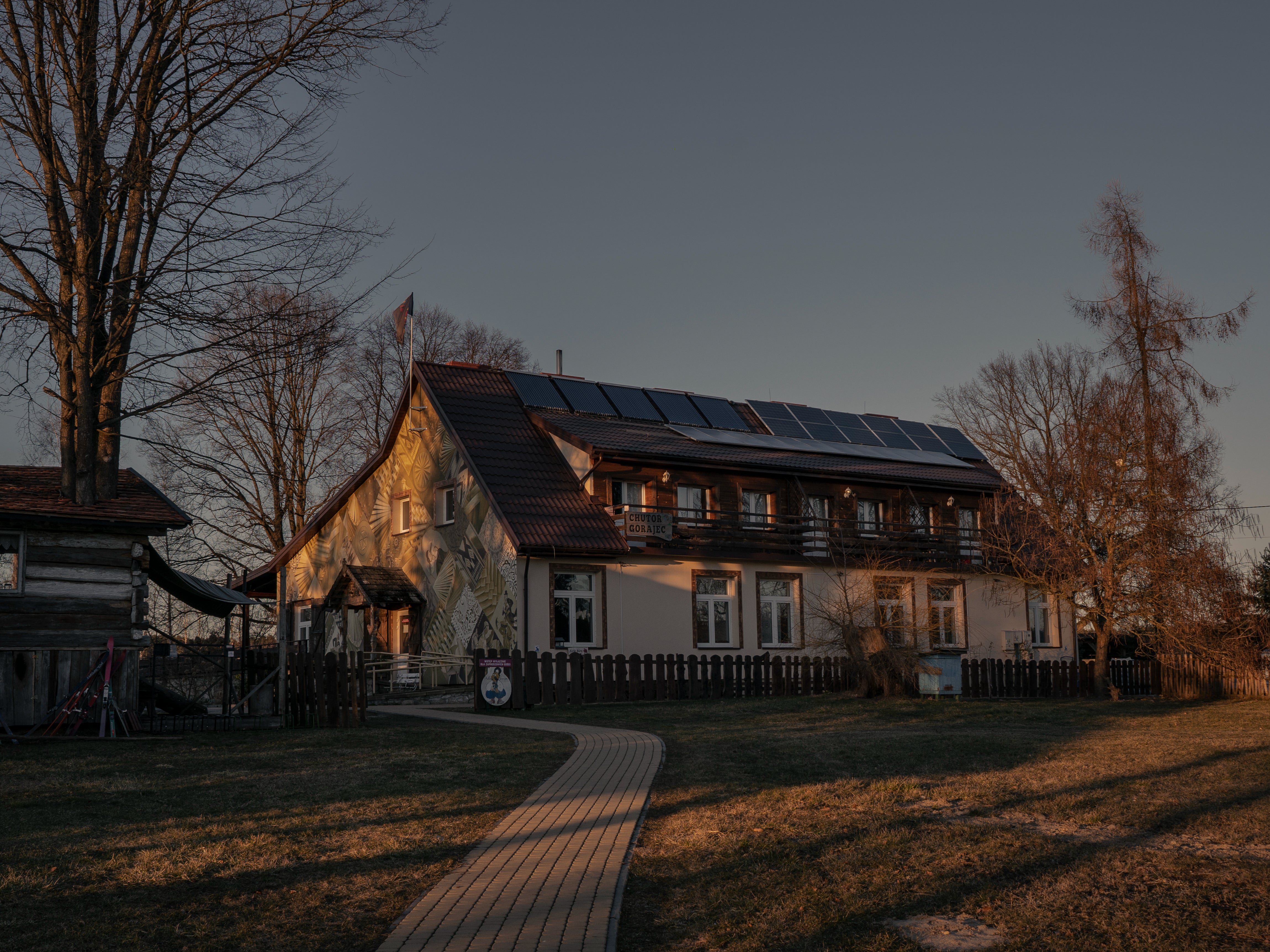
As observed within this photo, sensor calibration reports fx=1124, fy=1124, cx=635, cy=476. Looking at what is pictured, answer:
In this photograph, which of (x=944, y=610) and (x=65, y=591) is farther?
(x=944, y=610)

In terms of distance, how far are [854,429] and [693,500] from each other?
379 inches

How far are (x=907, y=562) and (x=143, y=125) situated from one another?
2228cm

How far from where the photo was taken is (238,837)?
25.4 feet

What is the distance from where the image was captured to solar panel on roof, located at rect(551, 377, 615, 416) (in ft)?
104

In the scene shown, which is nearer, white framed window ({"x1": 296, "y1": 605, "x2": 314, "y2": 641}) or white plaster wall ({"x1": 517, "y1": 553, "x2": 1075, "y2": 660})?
white plaster wall ({"x1": 517, "y1": 553, "x2": 1075, "y2": 660})

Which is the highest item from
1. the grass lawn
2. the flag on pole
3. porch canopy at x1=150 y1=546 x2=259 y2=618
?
the flag on pole

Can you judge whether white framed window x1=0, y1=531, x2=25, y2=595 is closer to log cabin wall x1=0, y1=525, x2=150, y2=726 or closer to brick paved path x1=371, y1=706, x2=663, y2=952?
log cabin wall x1=0, y1=525, x2=150, y2=726

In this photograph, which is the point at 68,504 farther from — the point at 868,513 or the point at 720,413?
the point at 868,513

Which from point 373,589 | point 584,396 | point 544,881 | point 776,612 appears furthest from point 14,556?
point 776,612

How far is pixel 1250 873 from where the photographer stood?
6.46 meters

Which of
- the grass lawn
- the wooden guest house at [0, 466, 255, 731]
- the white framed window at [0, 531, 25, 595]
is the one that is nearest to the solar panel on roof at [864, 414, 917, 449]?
the grass lawn

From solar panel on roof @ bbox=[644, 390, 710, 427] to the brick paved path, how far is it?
898 inches

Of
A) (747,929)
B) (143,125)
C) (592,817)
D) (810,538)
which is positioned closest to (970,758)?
(592,817)

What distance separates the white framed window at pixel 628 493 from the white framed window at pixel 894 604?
6.83m
